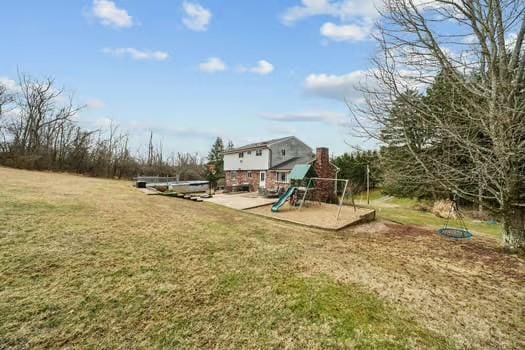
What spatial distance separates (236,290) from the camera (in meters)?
3.82

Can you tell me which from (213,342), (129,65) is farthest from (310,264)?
(129,65)

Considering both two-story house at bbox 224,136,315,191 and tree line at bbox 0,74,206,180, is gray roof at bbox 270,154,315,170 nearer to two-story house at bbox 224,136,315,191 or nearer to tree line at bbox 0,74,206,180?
two-story house at bbox 224,136,315,191

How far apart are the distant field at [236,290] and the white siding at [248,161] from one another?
15269 mm

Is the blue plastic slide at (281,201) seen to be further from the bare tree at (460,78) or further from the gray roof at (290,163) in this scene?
the gray roof at (290,163)

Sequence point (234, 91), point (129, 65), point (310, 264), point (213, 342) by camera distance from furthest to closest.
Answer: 1. point (234, 91)
2. point (129, 65)
3. point (310, 264)
4. point (213, 342)

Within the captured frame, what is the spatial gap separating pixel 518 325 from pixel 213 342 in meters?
3.74

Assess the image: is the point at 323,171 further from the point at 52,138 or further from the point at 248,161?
the point at 52,138

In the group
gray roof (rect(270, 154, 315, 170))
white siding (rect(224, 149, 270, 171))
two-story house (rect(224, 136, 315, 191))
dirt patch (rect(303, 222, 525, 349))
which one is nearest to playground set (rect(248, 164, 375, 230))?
dirt patch (rect(303, 222, 525, 349))

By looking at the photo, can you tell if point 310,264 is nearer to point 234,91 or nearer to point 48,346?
point 48,346

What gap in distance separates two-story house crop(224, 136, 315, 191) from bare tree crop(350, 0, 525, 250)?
44.8ft

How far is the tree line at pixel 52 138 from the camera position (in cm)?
2528

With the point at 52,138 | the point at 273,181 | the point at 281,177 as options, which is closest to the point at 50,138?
the point at 52,138

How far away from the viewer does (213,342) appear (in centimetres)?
273

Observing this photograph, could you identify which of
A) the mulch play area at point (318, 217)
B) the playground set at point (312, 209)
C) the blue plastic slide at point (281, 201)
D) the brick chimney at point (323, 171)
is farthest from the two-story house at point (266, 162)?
the mulch play area at point (318, 217)
